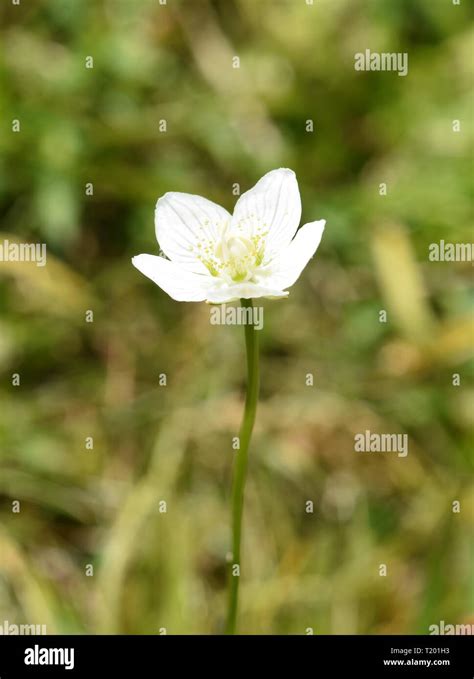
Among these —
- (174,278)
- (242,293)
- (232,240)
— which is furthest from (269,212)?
(242,293)

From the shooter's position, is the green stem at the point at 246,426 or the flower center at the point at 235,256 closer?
the green stem at the point at 246,426

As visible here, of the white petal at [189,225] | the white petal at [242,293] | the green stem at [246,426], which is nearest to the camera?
the green stem at [246,426]

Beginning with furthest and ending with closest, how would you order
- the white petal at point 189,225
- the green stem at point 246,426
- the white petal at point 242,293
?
the white petal at point 189,225 → the white petal at point 242,293 → the green stem at point 246,426

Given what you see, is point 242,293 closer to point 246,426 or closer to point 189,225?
point 246,426

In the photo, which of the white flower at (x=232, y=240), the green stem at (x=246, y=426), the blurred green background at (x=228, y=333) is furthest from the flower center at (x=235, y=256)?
A: the blurred green background at (x=228, y=333)

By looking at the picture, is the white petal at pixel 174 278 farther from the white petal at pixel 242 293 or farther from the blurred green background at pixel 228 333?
the blurred green background at pixel 228 333
